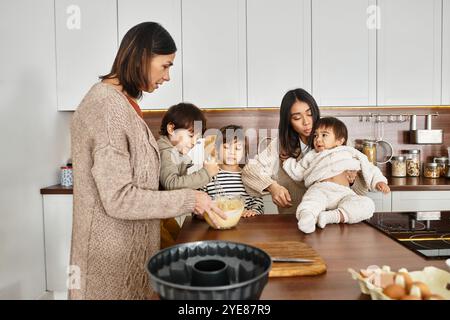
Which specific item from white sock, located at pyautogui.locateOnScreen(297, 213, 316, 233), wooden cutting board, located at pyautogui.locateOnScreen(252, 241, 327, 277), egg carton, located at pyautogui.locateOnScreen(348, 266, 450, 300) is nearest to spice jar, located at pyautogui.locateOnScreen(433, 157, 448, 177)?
white sock, located at pyautogui.locateOnScreen(297, 213, 316, 233)

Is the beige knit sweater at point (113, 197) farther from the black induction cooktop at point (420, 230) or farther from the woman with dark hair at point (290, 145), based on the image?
the woman with dark hair at point (290, 145)

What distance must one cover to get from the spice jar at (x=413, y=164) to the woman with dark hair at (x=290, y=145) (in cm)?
140

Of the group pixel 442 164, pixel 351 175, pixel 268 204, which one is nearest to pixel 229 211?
pixel 351 175

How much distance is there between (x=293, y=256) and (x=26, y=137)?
2.02 m

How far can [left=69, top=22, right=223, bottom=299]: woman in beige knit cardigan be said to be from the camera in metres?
0.99

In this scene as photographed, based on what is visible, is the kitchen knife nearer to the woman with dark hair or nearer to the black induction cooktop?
the black induction cooktop

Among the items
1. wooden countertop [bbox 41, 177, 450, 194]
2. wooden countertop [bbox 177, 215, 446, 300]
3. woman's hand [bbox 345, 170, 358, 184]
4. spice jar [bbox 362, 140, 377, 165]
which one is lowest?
wooden countertop [bbox 41, 177, 450, 194]

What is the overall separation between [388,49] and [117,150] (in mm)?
2371

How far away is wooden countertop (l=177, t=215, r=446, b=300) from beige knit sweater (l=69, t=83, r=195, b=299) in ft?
0.55

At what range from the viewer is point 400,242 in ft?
3.52

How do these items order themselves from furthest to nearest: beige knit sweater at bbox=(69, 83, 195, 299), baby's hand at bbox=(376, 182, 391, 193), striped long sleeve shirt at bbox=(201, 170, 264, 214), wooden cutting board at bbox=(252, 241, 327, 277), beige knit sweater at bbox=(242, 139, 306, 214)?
striped long sleeve shirt at bbox=(201, 170, 264, 214) < beige knit sweater at bbox=(242, 139, 306, 214) < baby's hand at bbox=(376, 182, 391, 193) < beige knit sweater at bbox=(69, 83, 195, 299) < wooden cutting board at bbox=(252, 241, 327, 277)

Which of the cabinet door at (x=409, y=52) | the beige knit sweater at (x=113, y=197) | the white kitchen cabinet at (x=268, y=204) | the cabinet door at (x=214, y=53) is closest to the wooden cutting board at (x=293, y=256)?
the beige knit sweater at (x=113, y=197)
